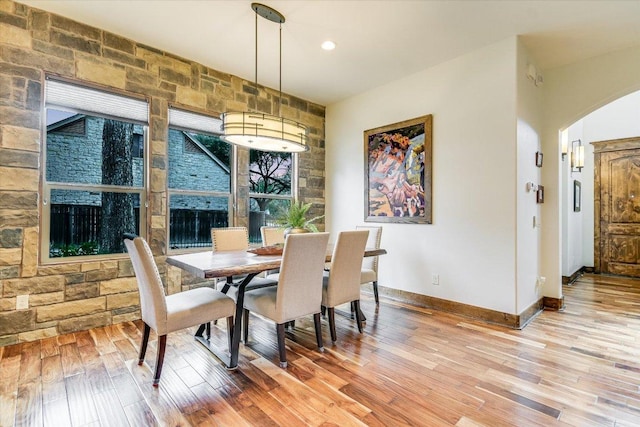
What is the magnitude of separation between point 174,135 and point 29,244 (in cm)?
174

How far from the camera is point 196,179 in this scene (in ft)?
12.6

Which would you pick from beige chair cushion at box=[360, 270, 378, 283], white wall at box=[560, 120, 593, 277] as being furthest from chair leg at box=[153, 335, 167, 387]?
white wall at box=[560, 120, 593, 277]

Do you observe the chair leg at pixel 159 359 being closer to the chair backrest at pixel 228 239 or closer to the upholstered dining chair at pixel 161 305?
the upholstered dining chair at pixel 161 305

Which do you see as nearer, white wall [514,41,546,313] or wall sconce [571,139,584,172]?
white wall [514,41,546,313]

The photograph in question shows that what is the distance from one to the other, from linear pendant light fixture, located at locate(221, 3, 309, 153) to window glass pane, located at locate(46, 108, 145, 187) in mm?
1381

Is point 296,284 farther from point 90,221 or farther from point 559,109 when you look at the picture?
point 559,109

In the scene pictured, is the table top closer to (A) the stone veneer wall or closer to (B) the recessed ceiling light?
(A) the stone veneer wall

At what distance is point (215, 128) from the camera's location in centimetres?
398

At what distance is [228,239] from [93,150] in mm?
1621

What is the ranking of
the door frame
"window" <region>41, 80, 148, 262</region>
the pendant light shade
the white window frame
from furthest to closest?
the door frame, the white window frame, "window" <region>41, 80, 148, 262</region>, the pendant light shade

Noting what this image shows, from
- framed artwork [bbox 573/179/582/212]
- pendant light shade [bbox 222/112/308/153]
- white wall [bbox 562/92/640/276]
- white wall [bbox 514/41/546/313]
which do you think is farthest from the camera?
framed artwork [bbox 573/179/582/212]

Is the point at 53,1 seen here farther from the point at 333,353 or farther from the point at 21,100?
the point at 333,353

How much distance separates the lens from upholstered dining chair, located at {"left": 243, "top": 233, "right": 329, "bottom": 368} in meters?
2.27

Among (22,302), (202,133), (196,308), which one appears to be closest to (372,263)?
(196,308)
